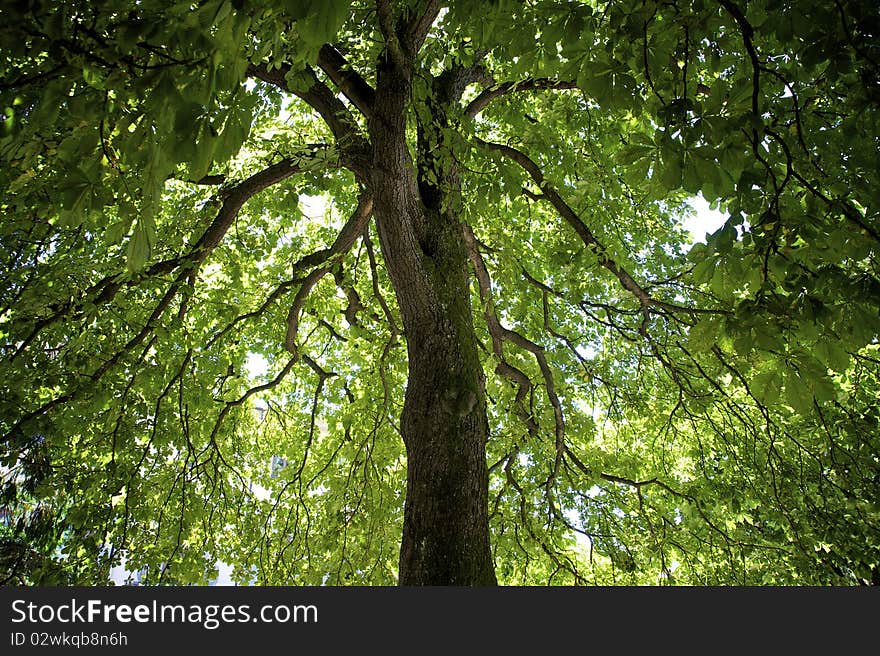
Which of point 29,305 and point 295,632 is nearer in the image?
point 295,632

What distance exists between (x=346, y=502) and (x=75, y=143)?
4.73 m

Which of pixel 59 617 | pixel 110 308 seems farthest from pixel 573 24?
pixel 110 308

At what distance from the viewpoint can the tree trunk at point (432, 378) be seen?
2.86m

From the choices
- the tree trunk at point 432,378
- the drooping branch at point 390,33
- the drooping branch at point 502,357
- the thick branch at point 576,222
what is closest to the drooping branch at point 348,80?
the tree trunk at point 432,378

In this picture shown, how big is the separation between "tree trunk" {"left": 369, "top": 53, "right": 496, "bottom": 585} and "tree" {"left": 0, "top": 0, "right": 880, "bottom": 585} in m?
0.02

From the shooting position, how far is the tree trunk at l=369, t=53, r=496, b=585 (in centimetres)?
286

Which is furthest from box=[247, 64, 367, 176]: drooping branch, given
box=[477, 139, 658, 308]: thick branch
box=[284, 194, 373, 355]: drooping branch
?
box=[477, 139, 658, 308]: thick branch

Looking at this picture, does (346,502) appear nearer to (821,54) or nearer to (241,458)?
(241,458)

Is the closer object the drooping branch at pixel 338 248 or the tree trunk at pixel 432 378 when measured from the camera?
the tree trunk at pixel 432 378

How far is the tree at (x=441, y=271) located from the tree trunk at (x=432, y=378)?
0.02 meters

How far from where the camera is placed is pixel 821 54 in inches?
66.4

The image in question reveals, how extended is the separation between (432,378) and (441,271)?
2.35 feet

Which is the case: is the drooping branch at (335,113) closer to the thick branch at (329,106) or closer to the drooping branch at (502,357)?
the thick branch at (329,106)

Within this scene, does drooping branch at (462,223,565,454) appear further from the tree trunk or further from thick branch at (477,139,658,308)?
the tree trunk
